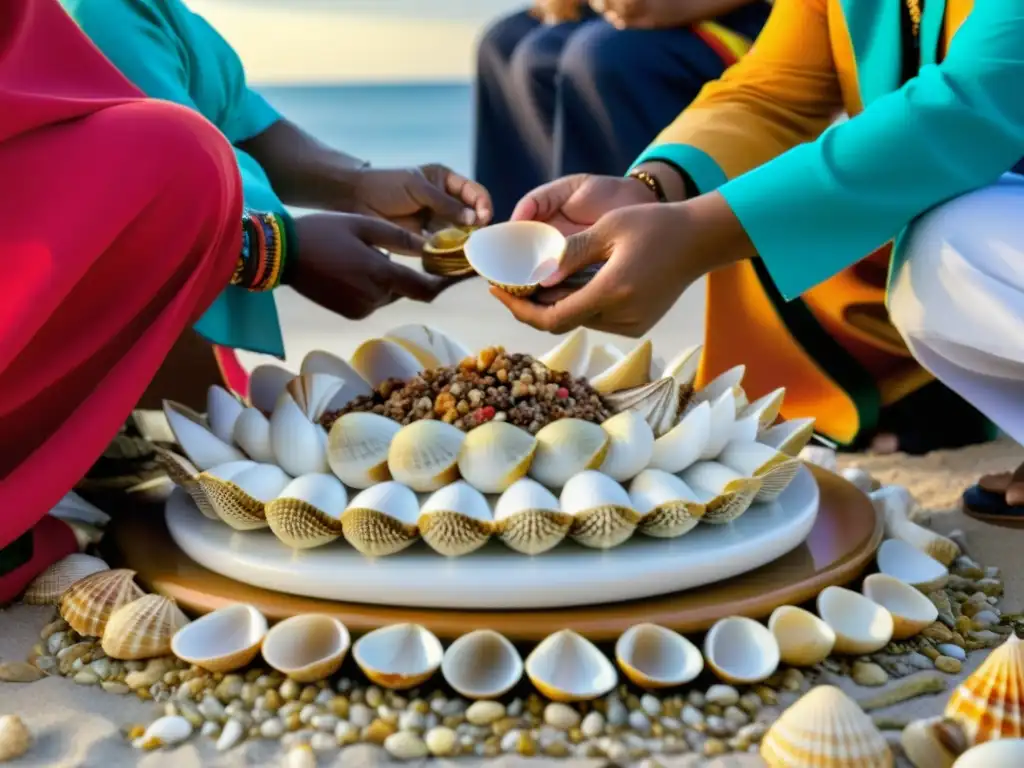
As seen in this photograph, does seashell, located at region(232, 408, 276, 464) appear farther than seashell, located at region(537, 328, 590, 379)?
No

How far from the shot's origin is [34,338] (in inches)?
48.6

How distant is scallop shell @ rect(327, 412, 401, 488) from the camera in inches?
50.4

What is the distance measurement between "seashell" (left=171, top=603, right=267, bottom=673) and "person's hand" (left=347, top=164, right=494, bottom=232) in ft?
2.55

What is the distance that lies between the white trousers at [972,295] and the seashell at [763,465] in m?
0.32

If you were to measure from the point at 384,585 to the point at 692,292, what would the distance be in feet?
9.48

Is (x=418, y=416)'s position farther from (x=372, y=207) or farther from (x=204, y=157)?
(x=372, y=207)

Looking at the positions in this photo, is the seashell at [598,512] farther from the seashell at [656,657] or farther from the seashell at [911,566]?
the seashell at [911,566]

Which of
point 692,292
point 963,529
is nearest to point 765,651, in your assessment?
point 963,529

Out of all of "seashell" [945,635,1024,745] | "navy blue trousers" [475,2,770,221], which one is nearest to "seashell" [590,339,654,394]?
"seashell" [945,635,1024,745]

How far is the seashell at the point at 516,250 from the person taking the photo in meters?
1.46

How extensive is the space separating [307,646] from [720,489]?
49cm

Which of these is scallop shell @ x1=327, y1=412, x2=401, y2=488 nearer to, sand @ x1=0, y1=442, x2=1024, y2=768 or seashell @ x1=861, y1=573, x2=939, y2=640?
sand @ x1=0, y1=442, x2=1024, y2=768

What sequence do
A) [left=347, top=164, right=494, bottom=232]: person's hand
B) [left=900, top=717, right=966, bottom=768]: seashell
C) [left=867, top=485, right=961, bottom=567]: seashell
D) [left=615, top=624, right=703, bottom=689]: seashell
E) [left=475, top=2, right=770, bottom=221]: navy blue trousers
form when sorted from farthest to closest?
1. [left=475, top=2, right=770, bottom=221]: navy blue trousers
2. [left=347, top=164, right=494, bottom=232]: person's hand
3. [left=867, top=485, right=961, bottom=567]: seashell
4. [left=615, top=624, right=703, bottom=689]: seashell
5. [left=900, top=717, right=966, bottom=768]: seashell

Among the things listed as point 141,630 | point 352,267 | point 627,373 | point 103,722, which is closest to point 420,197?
point 352,267
